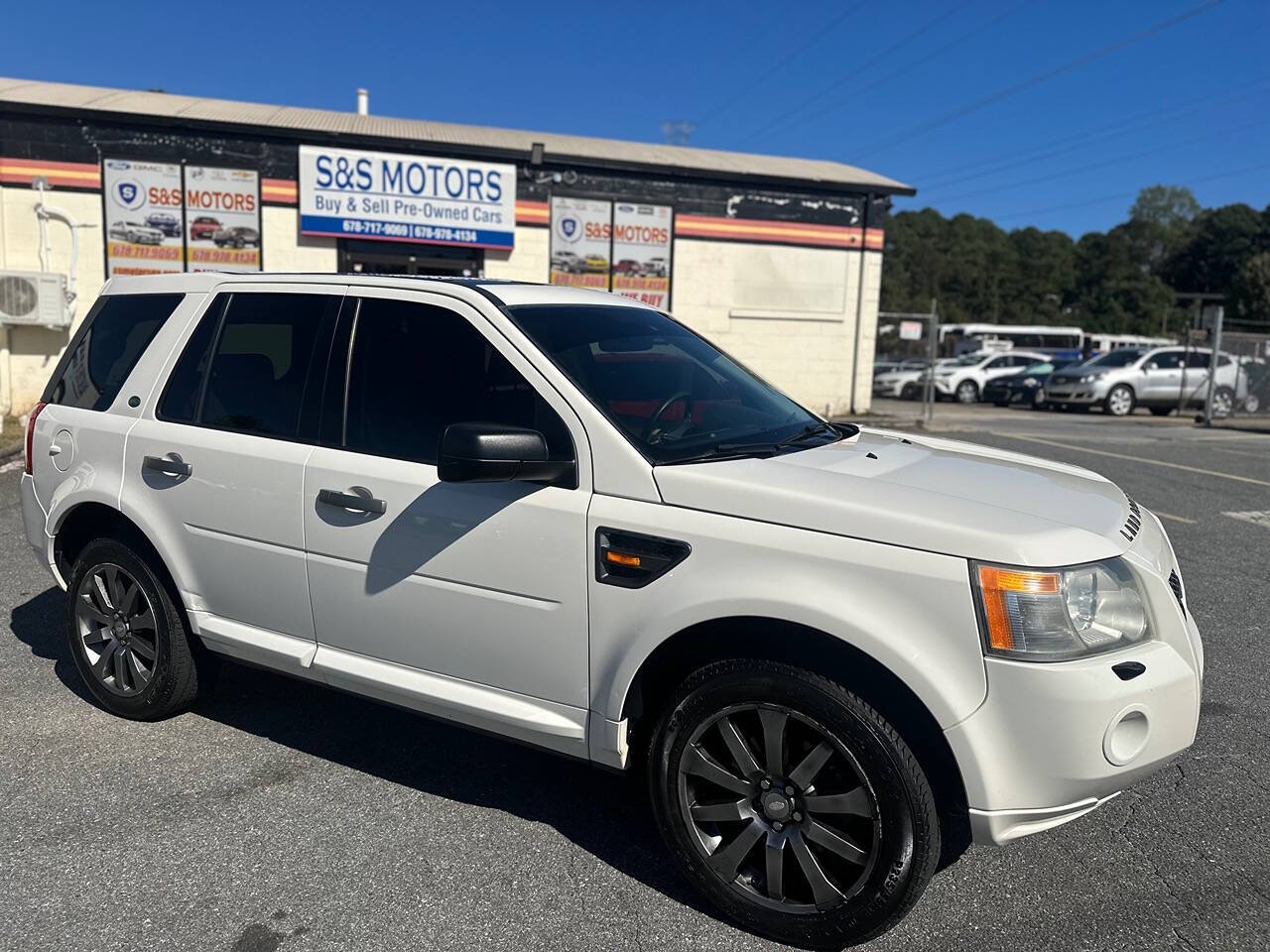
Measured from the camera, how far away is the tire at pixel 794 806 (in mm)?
2637

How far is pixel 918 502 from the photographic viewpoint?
2.75 metres

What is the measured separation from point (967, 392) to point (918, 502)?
2819 cm

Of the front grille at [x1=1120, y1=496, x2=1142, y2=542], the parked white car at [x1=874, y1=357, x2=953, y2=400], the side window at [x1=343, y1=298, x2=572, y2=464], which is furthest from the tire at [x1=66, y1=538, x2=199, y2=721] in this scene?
the parked white car at [x1=874, y1=357, x2=953, y2=400]

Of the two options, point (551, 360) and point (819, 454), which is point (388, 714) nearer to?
point (551, 360)

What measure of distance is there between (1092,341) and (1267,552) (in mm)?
45016

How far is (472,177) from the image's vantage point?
607 inches

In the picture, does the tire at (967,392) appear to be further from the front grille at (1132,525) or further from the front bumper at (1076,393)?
the front grille at (1132,525)

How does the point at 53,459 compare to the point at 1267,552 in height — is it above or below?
above

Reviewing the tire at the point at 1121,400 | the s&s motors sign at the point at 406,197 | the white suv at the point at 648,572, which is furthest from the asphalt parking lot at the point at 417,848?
the tire at the point at 1121,400

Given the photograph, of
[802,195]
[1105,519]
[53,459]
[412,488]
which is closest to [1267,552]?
[1105,519]

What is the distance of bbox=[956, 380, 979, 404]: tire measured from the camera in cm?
2934

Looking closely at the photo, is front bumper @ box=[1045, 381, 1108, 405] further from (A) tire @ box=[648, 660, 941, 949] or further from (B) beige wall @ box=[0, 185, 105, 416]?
(A) tire @ box=[648, 660, 941, 949]

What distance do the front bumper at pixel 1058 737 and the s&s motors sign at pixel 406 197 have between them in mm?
14047

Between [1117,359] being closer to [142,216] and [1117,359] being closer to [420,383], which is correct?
[142,216]
